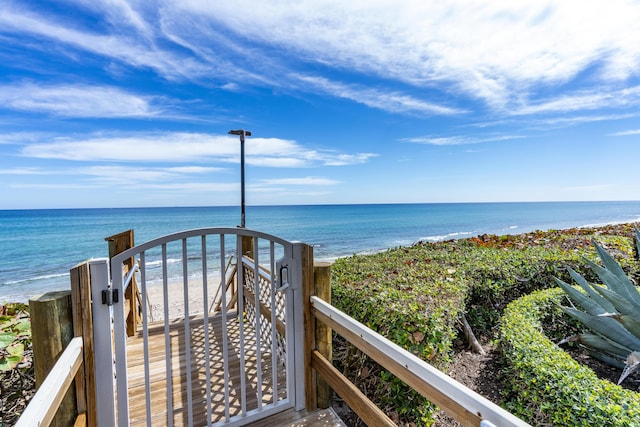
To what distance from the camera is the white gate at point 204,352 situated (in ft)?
4.89

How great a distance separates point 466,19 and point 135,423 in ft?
18.5

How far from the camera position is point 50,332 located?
1.25 meters

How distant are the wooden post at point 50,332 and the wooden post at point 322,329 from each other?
1.37 m

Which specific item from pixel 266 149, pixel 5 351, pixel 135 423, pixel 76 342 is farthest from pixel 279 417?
pixel 266 149

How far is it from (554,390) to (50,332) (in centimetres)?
260

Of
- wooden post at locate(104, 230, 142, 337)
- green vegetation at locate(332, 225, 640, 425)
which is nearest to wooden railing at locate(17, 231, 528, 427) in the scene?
green vegetation at locate(332, 225, 640, 425)

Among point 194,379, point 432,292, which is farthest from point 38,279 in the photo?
point 432,292

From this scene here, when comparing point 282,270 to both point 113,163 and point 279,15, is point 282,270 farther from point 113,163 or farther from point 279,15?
point 113,163

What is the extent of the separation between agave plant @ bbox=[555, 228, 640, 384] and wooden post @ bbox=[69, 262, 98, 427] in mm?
3235

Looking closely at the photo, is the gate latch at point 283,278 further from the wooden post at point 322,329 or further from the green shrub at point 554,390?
the green shrub at point 554,390

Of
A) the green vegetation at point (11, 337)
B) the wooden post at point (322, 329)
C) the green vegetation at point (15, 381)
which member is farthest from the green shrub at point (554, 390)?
the green vegetation at point (15, 381)

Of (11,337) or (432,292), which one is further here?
(432,292)

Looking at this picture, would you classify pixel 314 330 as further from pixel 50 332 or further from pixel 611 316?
pixel 611 316

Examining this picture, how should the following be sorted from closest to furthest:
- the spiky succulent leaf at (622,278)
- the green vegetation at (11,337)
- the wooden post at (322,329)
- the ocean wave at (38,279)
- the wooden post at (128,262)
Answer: the green vegetation at (11,337)
the wooden post at (322,329)
the spiky succulent leaf at (622,278)
the wooden post at (128,262)
the ocean wave at (38,279)
